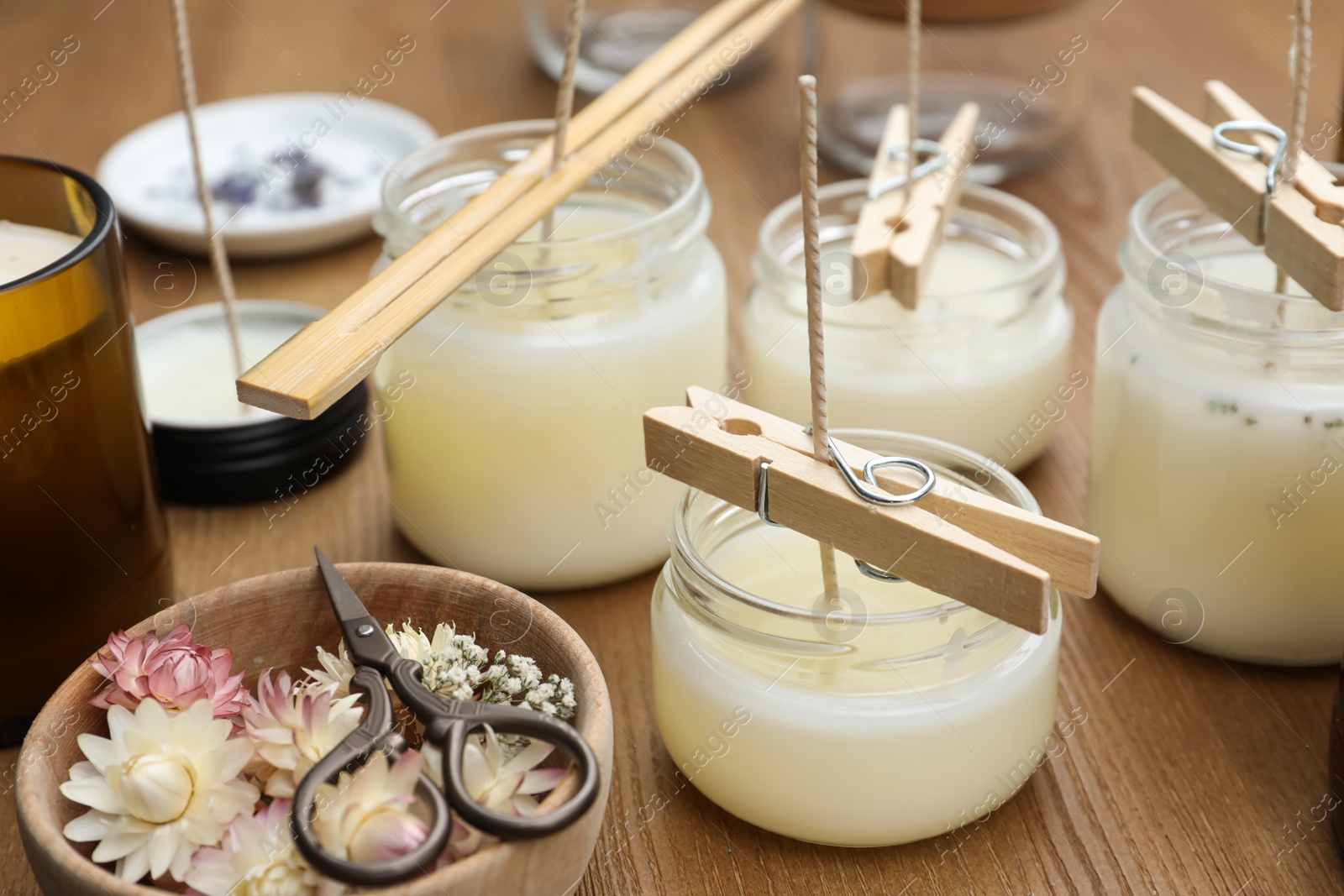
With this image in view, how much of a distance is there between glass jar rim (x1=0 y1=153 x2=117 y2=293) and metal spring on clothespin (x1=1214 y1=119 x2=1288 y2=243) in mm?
521

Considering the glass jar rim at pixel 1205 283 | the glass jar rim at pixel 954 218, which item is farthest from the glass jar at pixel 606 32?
the glass jar rim at pixel 1205 283

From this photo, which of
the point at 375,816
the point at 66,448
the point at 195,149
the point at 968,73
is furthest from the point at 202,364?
the point at 968,73

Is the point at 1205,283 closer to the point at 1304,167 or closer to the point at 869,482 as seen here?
the point at 1304,167

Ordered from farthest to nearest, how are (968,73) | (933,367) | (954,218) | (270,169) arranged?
(968,73) < (270,169) < (954,218) < (933,367)

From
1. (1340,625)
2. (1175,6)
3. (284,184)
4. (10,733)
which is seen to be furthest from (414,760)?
(1175,6)

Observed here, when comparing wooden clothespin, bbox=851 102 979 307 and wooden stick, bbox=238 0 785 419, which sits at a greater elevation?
wooden stick, bbox=238 0 785 419

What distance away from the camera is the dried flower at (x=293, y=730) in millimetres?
505

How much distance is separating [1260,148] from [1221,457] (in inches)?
6.1

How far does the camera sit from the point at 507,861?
45 centimetres

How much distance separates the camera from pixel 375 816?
454 mm

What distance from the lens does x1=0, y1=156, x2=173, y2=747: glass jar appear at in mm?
571

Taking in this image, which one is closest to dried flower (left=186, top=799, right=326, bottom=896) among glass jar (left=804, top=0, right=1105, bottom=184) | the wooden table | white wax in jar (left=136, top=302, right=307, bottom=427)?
the wooden table

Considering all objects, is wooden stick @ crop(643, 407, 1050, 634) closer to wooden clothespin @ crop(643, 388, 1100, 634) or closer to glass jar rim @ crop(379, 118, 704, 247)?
wooden clothespin @ crop(643, 388, 1100, 634)

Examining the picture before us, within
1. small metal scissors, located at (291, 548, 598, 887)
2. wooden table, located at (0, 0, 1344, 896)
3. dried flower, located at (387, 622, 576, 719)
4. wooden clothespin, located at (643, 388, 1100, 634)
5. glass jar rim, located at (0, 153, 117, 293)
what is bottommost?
wooden table, located at (0, 0, 1344, 896)
